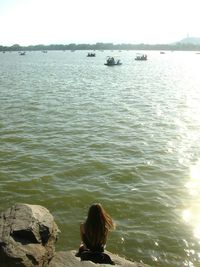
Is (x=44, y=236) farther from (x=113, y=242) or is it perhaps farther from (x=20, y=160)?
(x=20, y=160)

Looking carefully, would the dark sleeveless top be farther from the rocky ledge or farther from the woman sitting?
the rocky ledge

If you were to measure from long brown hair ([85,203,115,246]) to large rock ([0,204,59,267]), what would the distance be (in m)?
1.26

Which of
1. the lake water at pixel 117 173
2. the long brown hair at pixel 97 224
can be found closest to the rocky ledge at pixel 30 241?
the long brown hair at pixel 97 224

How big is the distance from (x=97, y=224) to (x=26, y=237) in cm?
188

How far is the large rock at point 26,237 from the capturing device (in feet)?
26.9

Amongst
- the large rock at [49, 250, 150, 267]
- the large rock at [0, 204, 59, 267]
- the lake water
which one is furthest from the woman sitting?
the lake water

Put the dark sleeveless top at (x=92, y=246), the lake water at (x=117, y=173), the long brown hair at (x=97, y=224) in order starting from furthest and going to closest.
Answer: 1. the lake water at (x=117, y=173)
2. the dark sleeveless top at (x=92, y=246)
3. the long brown hair at (x=97, y=224)

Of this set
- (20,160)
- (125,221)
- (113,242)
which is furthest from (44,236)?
(20,160)

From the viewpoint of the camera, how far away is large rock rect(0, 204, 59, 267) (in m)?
8.19

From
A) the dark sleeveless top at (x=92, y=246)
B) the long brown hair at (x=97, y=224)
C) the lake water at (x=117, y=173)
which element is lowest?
the lake water at (x=117, y=173)

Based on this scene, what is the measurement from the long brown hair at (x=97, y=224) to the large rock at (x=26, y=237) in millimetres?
1261

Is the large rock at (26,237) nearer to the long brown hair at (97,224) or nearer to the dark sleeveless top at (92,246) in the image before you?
the dark sleeveless top at (92,246)

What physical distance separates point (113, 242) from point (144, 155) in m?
8.74

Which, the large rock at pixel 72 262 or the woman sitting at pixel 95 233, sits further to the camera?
the large rock at pixel 72 262
